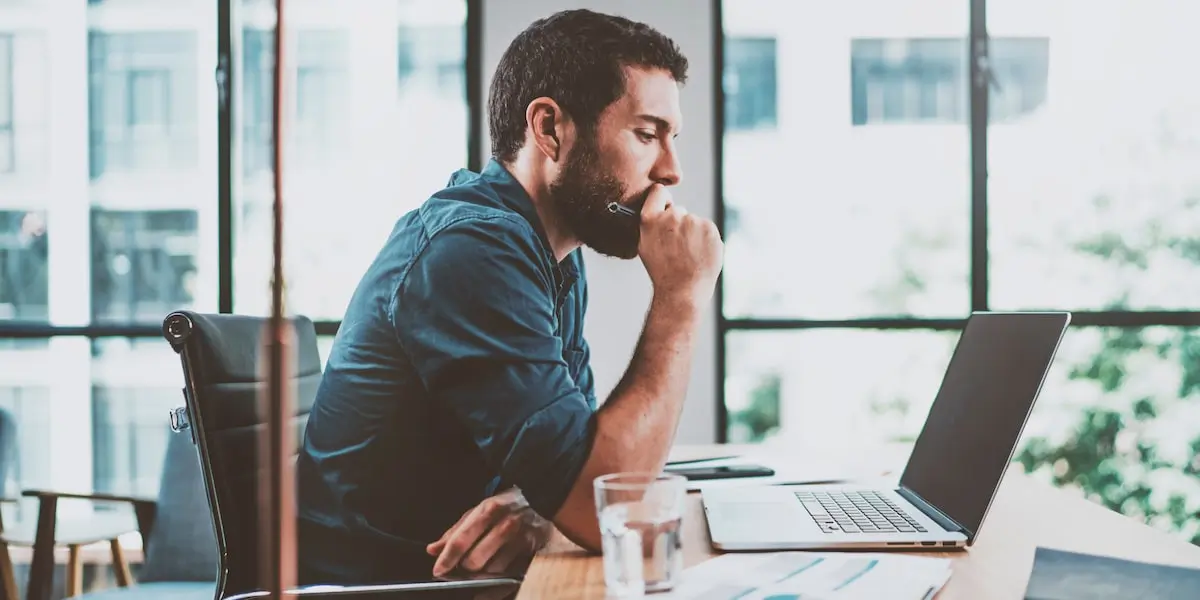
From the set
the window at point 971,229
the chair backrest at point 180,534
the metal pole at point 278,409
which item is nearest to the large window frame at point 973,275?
the window at point 971,229

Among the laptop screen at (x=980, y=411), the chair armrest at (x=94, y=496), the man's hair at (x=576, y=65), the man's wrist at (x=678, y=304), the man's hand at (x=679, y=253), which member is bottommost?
the chair armrest at (x=94, y=496)

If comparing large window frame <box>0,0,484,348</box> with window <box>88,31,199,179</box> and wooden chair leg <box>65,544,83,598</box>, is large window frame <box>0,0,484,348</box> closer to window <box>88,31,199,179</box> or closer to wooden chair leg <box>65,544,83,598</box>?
window <box>88,31,199,179</box>

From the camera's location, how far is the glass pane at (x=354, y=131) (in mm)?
3061

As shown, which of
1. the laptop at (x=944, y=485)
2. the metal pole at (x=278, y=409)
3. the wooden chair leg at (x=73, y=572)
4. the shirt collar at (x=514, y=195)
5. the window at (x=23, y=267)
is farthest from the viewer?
the window at (x=23, y=267)

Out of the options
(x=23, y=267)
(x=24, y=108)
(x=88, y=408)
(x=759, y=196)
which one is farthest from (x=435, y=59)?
(x=88, y=408)

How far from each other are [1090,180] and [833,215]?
0.78m

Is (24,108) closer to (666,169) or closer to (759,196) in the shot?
(759,196)

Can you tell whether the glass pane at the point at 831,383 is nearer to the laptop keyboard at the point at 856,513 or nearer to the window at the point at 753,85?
the window at the point at 753,85

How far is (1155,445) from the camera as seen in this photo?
9.95 feet

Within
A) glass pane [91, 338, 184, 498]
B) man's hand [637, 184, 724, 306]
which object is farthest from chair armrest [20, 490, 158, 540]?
man's hand [637, 184, 724, 306]

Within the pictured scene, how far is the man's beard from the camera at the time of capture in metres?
1.39

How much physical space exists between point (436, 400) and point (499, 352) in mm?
136

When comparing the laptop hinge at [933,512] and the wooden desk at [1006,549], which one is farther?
the laptop hinge at [933,512]

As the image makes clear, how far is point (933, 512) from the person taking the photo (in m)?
1.09
